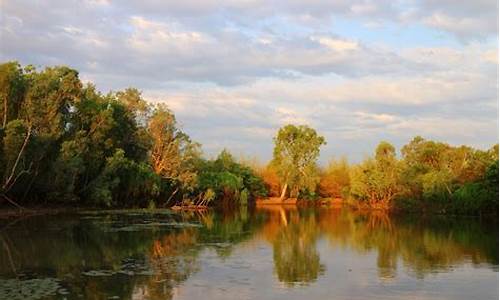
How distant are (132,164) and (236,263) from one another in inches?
993

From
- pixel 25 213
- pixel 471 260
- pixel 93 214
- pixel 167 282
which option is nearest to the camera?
pixel 167 282

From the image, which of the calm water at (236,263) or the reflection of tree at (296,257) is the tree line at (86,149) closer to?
the calm water at (236,263)

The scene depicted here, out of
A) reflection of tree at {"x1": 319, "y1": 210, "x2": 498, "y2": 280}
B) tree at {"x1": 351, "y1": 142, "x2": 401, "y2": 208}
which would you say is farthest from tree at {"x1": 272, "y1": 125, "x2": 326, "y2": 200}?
reflection of tree at {"x1": 319, "y1": 210, "x2": 498, "y2": 280}

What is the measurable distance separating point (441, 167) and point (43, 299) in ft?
128

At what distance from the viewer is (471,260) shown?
1731 cm

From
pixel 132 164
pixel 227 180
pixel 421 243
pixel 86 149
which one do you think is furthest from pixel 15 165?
pixel 227 180

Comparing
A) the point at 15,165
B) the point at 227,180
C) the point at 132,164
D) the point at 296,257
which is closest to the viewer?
the point at 296,257

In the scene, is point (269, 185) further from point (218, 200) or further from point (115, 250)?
point (115, 250)

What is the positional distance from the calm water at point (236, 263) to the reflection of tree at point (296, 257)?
0.03m

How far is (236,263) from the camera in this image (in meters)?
15.7

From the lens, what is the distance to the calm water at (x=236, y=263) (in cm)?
1175

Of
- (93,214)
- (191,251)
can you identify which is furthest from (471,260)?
(93,214)

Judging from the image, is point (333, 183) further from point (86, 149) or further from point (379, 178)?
point (86, 149)

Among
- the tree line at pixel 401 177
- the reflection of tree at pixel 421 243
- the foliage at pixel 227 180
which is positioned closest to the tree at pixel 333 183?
the tree line at pixel 401 177
